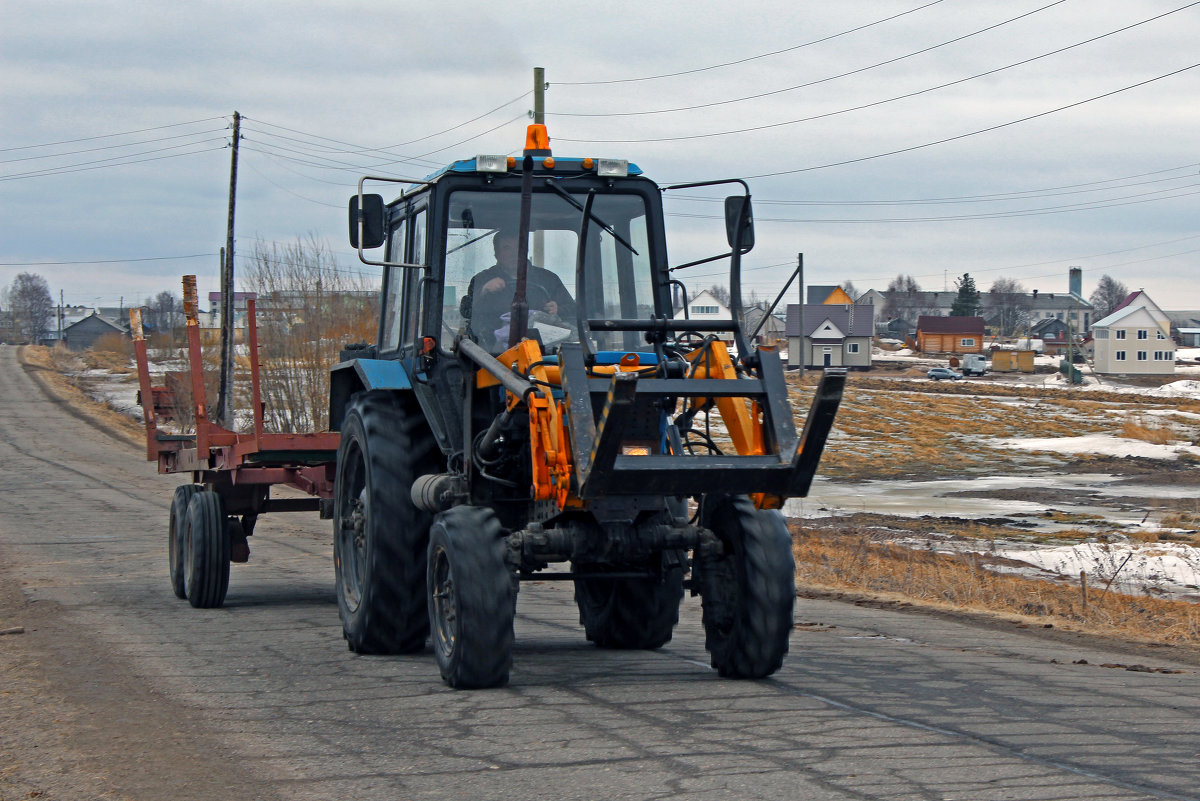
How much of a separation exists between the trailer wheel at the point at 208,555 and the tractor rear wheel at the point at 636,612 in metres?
4.04

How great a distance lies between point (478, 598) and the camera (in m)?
7.41

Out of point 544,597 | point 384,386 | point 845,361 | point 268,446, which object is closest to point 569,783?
point 384,386

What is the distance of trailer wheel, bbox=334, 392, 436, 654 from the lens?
28.8 ft

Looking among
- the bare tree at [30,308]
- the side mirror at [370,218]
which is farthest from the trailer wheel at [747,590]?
the bare tree at [30,308]

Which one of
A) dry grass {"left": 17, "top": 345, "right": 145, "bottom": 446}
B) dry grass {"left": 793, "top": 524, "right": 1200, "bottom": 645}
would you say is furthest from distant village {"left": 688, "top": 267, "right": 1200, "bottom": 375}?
dry grass {"left": 793, "top": 524, "right": 1200, "bottom": 645}

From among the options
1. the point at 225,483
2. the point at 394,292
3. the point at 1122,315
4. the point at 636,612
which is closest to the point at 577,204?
the point at 394,292

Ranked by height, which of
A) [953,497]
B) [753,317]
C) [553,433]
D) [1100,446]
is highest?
[753,317]

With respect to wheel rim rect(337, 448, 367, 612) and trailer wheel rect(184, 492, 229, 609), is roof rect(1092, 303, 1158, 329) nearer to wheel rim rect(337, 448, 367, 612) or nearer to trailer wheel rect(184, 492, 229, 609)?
trailer wheel rect(184, 492, 229, 609)

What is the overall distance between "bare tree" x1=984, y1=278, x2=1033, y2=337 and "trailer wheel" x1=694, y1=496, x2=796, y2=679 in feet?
535

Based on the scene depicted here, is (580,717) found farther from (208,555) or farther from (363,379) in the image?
(208,555)

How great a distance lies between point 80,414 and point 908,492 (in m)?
31.3

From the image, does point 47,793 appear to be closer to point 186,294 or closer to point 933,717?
point 933,717

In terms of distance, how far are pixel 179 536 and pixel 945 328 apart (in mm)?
115788

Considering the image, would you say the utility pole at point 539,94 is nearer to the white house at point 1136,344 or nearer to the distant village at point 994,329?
the distant village at point 994,329
